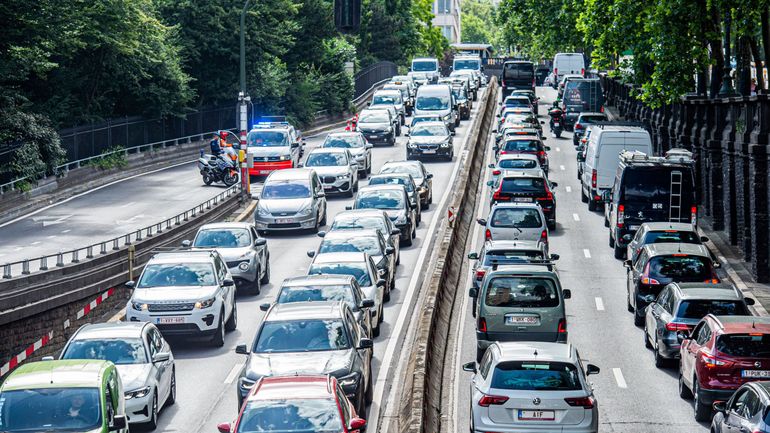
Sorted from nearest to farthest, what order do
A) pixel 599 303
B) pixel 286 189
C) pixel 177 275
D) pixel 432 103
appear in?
pixel 177 275, pixel 599 303, pixel 286 189, pixel 432 103

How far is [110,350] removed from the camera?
19.9 metres

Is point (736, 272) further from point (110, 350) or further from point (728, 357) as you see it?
point (110, 350)

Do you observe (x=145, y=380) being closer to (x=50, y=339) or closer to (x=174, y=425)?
(x=174, y=425)

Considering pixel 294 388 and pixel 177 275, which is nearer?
pixel 294 388

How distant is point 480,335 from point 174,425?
582 centimetres

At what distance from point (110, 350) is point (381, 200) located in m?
17.4

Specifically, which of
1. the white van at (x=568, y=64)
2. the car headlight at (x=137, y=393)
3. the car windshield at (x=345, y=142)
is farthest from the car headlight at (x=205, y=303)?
the white van at (x=568, y=64)

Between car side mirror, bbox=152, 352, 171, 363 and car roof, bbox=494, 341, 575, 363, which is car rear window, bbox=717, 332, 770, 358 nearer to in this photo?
car roof, bbox=494, 341, 575, 363

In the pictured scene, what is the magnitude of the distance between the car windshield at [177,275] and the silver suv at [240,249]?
4.38 metres

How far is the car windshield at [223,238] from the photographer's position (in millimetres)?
30844

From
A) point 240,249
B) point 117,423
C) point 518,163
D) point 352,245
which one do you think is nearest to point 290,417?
point 117,423

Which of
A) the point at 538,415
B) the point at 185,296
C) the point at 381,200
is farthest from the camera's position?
the point at 381,200

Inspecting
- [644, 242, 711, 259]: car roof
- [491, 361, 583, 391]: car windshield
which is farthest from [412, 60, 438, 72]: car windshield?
[491, 361, 583, 391]: car windshield

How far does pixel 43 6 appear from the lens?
48406mm
